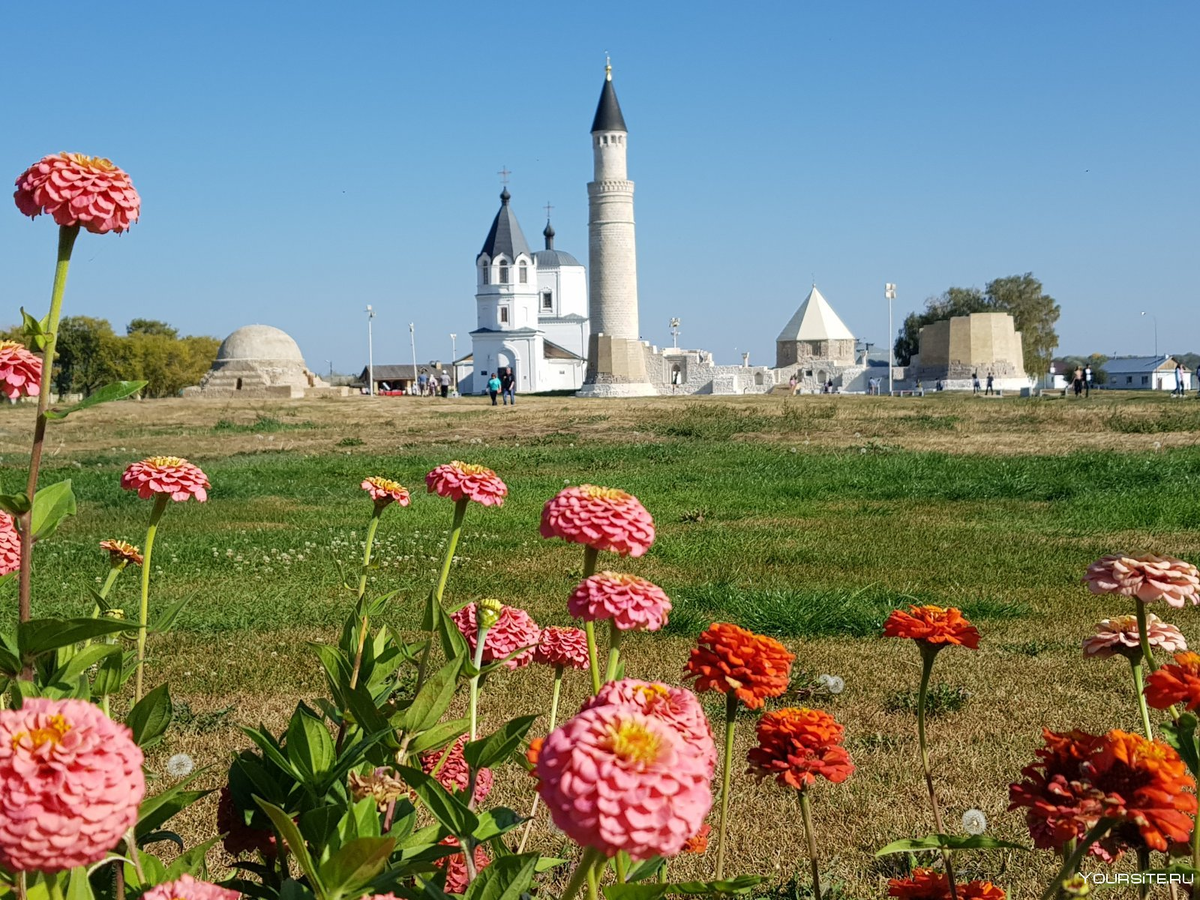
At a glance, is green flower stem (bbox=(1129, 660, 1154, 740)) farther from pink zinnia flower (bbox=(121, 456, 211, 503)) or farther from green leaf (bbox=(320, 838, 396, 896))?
pink zinnia flower (bbox=(121, 456, 211, 503))

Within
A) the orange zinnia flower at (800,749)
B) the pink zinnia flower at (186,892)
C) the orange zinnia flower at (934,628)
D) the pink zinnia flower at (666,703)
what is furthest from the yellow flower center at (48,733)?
the orange zinnia flower at (934,628)

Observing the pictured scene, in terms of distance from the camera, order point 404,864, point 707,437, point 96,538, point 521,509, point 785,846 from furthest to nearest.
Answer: point 707,437 < point 521,509 < point 96,538 < point 785,846 < point 404,864

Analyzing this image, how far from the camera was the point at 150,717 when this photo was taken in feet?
5.53

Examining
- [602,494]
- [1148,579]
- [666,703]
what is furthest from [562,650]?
[1148,579]

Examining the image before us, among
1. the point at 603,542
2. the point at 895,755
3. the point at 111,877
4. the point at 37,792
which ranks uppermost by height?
the point at 603,542

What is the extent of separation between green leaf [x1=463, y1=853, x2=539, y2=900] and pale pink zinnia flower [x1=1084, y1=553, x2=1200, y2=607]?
0.92 metres

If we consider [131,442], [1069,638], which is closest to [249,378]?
[131,442]

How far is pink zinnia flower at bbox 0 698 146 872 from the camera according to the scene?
928mm

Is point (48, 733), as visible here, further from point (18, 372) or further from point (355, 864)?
point (18, 372)

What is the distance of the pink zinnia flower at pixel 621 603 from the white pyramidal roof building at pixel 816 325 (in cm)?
7230

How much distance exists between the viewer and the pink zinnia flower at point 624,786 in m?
0.92

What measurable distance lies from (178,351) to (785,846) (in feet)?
208

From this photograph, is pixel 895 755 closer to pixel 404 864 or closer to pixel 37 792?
pixel 404 864

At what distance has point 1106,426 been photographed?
54.5 feet
